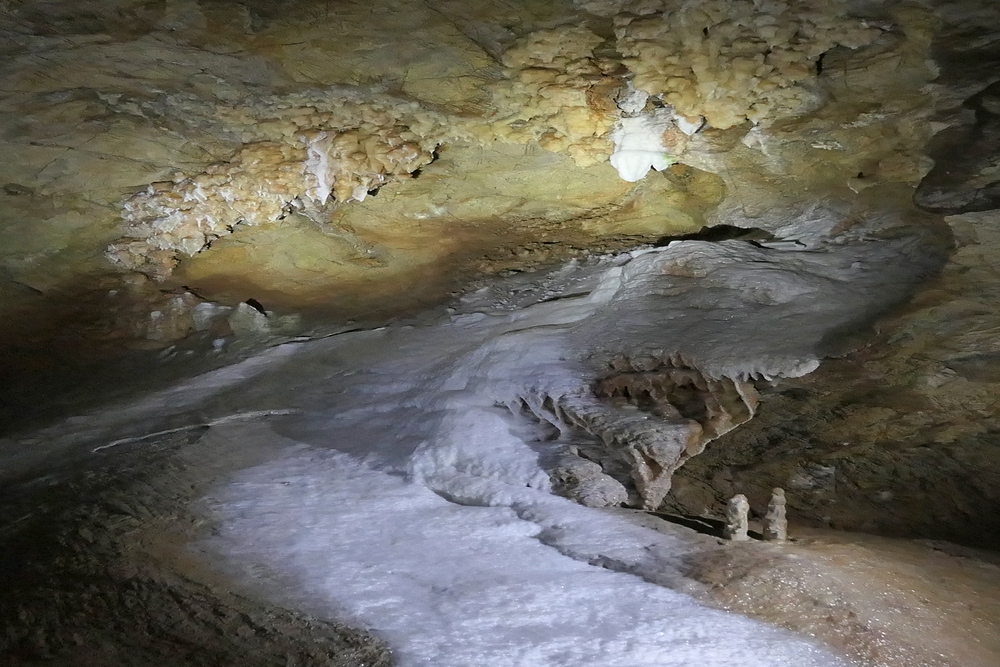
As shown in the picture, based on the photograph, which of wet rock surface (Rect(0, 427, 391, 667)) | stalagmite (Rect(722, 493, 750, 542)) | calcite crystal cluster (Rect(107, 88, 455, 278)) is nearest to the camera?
wet rock surface (Rect(0, 427, 391, 667))

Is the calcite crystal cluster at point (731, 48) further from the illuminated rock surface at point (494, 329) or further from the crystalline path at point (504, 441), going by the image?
the crystalline path at point (504, 441)

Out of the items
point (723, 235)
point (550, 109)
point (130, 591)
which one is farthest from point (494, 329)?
point (130, 591)

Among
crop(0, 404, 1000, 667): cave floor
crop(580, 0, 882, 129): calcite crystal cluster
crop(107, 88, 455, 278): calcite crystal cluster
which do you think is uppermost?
crop(580, 0, 882, 129): calcite crystal cluster

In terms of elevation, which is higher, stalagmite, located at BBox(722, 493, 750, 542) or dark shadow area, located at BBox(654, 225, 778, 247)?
dark shadow area, located at BBox(654, 225, 778, 247)

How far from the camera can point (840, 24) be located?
2.98m

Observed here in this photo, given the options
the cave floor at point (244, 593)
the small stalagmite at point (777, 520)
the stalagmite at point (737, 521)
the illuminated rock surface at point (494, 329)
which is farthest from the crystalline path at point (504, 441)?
the small stalagmite at point (777, 520)

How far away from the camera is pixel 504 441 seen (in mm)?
4168

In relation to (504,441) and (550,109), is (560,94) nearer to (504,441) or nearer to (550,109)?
(550,109)

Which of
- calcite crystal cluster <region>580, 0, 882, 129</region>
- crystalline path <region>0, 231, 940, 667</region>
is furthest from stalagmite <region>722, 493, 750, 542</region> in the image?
calcite crystal cluster <region>580, 0, 882, 129</region>

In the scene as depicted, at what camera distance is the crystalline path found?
2.88m

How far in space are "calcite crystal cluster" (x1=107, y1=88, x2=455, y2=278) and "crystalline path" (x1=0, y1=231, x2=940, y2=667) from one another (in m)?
1.12

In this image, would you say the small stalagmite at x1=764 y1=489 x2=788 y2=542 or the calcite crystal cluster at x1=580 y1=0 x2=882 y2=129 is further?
the small stalagmite at x1=764 y1=489 x2=788 y2=542

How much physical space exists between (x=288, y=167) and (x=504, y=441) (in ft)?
6.58

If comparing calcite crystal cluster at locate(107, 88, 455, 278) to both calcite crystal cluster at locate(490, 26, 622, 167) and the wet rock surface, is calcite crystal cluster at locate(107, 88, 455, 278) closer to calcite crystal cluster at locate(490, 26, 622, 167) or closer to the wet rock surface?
calcite crystal cluster at locate(490, 26, 622, 167)
